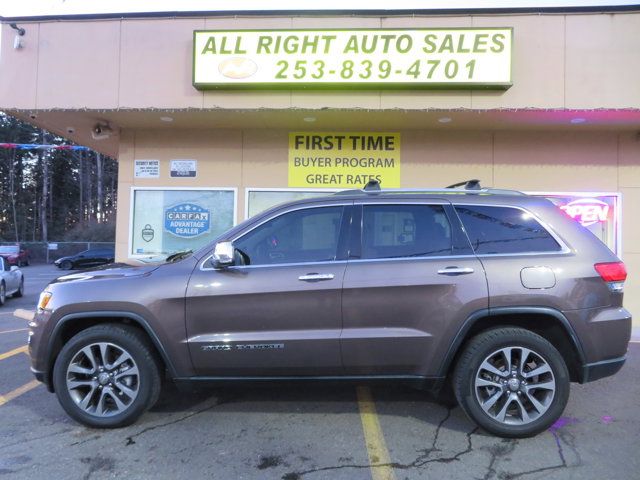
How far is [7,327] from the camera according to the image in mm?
9188

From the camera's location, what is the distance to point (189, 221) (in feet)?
30.3

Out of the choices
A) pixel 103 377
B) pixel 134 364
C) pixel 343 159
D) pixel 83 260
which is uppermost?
pixel 343 159

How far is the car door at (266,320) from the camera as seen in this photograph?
12.8 feet

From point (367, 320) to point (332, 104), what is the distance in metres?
4.86

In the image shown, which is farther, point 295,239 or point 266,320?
point 295,239

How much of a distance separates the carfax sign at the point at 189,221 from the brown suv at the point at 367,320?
5.16 meters

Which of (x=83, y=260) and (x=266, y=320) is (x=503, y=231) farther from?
(x=83, y=260)

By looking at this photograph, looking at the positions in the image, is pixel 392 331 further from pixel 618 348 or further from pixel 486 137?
pixel 486 137

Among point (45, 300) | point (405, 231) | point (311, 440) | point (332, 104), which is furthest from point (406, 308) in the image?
point (332, 104)

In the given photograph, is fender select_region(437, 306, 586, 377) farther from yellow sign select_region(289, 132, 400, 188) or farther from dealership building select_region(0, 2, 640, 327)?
yellow sign select_region(289, 132, 400, 188)

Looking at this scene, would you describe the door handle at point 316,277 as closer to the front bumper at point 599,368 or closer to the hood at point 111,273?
the hood at point 111,273

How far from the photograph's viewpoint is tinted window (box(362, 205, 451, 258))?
405cm

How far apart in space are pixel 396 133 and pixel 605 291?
5784mm

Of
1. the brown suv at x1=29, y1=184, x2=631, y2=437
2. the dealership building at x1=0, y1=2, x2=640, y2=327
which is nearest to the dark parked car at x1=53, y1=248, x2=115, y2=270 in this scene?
the dealership building at x1=0, y1=2, x2=640, y2=327
